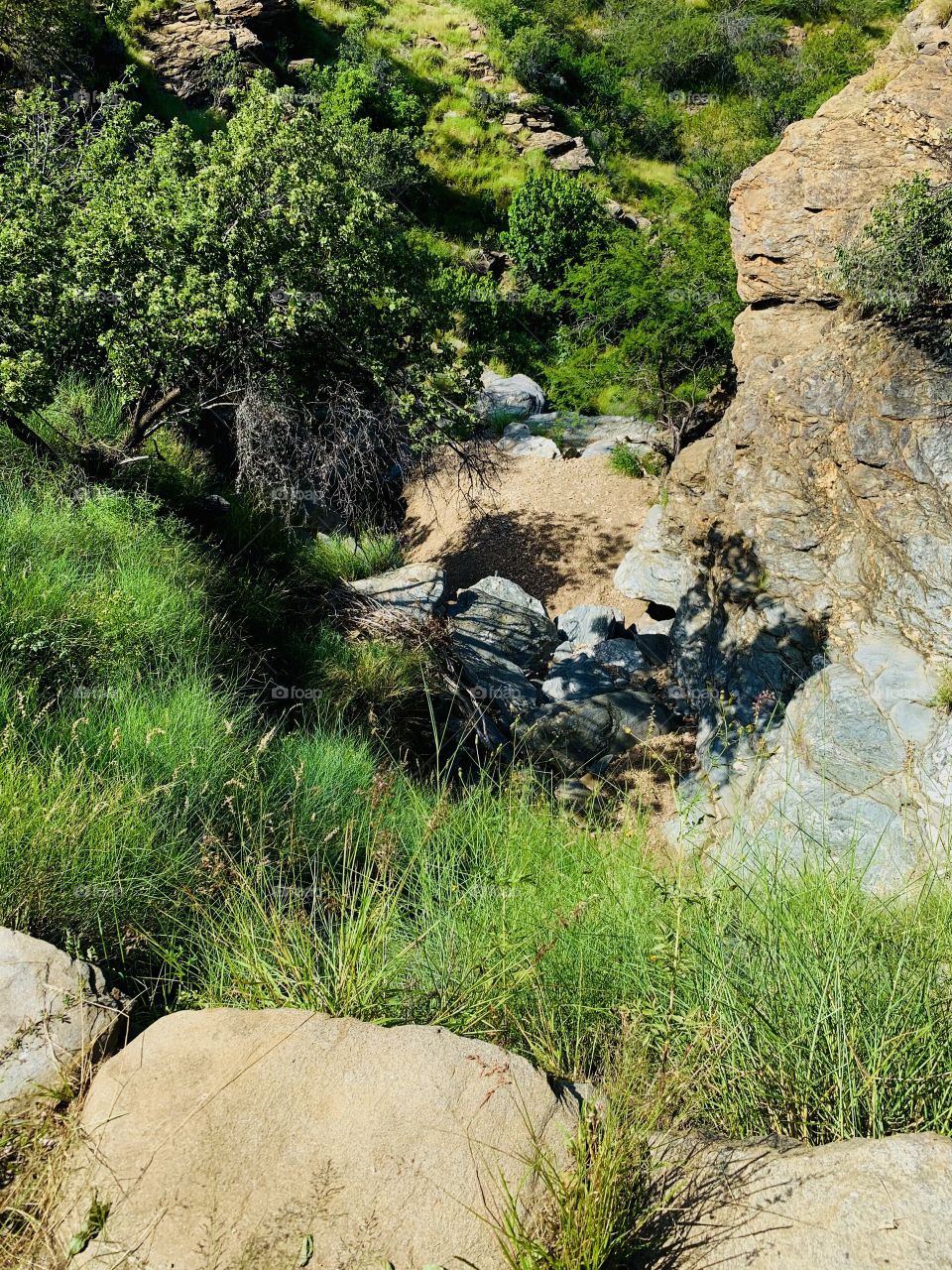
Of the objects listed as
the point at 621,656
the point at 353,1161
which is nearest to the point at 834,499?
the point at 621,656

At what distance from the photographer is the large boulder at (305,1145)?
178 cm

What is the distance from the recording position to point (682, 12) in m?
29.3

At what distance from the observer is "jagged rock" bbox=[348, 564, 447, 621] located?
9508 millimetres

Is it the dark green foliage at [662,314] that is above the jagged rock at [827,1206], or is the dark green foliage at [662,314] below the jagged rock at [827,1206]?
below

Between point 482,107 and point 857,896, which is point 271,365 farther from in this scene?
point 482,107

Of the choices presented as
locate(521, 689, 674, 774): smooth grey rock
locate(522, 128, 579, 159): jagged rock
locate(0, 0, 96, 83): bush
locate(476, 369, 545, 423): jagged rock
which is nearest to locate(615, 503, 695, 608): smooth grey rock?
locate(521, 689, 674, 774): smooth grey rock

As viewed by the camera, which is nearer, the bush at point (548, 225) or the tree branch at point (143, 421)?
the tree branch at point (143, 421)

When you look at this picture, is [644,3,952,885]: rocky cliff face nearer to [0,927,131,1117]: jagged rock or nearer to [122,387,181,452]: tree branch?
[0,927,131,1117]: jagged rock

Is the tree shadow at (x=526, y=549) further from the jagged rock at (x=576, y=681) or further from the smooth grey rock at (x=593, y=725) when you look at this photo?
the smooth grey rock at (x=593, y=725)

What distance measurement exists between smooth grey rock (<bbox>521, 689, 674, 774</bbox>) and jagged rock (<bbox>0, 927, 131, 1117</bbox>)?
6276 millimetres

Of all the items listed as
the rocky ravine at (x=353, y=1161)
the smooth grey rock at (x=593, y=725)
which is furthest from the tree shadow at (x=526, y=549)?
the rocky ravine at (x=353, y=1161)

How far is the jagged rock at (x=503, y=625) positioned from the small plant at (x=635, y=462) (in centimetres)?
332

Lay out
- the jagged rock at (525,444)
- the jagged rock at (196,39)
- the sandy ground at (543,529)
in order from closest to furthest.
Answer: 1. the sandy ground at (543,529)
2. the jagged rock at (525,444)
3. the jagged rock at (196,39)

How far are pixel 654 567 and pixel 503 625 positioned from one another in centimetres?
227
